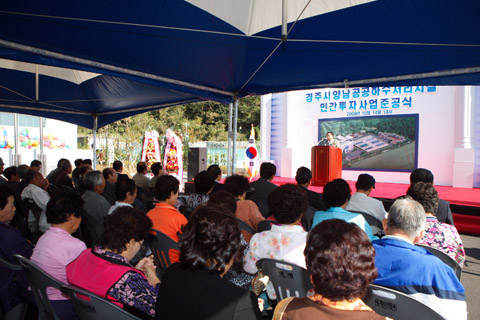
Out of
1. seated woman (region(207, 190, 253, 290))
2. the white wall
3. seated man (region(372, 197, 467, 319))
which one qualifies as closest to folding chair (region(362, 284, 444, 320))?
seated man (region(372, 197, 467, 319))

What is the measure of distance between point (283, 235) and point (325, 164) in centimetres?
649

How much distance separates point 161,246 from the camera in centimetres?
215

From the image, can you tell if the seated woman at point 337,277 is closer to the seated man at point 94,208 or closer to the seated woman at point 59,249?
the seated woman at point 59,249

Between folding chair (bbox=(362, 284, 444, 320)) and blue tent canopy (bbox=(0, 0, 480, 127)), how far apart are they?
2274mm

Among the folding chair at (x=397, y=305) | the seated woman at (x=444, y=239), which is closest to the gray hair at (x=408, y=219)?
the folding chair at (x=397, y=305)

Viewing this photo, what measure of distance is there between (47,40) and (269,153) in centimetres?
996

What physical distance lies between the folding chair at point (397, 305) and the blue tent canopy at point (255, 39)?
7.46ft

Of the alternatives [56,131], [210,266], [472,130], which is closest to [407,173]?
[472,130]

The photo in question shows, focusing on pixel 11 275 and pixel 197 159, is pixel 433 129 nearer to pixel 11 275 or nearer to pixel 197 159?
pixel 197 159

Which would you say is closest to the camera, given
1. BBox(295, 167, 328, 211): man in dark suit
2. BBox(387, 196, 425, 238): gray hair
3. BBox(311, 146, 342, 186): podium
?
BBox(387, 196, 425, 238): gray hair

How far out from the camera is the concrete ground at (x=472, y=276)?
280 centimetres

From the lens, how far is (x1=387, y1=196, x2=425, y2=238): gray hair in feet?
5.27

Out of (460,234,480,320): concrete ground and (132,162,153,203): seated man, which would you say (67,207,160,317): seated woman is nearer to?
(460,234,480,320): concrete ground

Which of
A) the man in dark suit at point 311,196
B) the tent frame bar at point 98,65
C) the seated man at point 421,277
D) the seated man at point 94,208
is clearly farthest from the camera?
the man in dark suit at point 311,196
